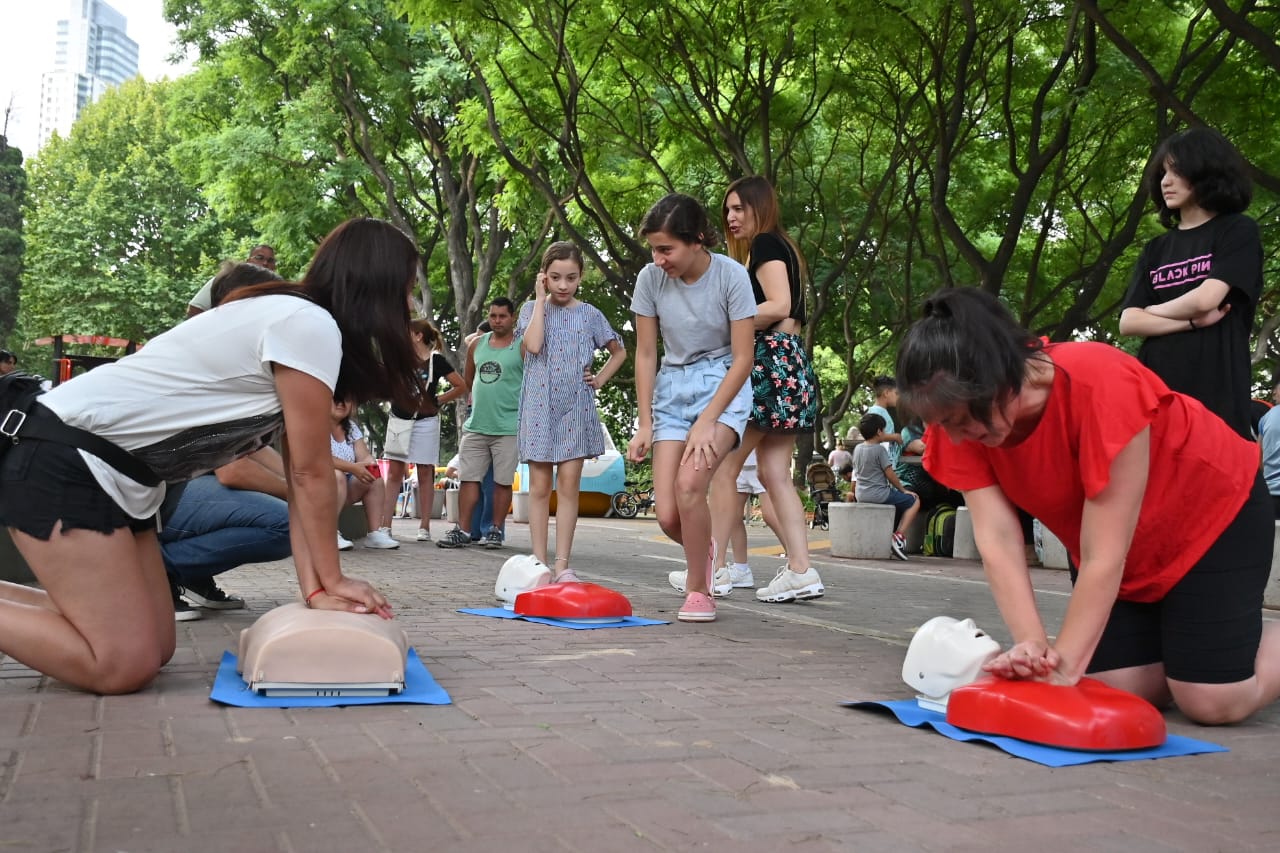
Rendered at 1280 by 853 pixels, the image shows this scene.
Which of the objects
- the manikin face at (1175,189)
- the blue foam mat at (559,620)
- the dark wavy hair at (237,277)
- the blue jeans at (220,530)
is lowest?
the blue foam mat at (559,620)

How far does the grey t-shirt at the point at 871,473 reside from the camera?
1240 centimetres

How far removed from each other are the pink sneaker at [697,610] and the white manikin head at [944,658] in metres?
2.02

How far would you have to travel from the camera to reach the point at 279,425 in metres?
4.13

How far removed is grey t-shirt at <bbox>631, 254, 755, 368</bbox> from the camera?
20.3ft

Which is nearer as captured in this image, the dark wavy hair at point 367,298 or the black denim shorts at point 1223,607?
the black denim shorts at point 1223,607

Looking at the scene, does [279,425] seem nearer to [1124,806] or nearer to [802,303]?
[1124,806]

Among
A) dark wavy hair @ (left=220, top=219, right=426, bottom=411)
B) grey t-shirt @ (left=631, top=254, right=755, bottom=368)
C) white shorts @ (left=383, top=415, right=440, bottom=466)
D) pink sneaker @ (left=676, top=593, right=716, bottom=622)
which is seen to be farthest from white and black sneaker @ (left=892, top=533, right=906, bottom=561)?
dark wavy hair @ (left=220, top=219, right=426, bottom=411)

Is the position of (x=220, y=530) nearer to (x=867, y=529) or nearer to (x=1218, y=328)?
(x=1218, y=328)

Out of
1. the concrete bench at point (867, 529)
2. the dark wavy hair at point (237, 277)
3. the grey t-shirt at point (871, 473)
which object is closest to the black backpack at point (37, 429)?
the dark wavy hair at point (237, 277)

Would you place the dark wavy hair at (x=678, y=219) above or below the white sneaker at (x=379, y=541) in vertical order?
above

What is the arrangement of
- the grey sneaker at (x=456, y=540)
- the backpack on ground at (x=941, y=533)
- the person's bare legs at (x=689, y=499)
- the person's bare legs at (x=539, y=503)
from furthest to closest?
1. the backpack on ground at (x=941, y=533)
2. the grey sneaker at (x=456, y=540)
3. the person's bare legs at (x=539, y=503)
4. the person's bare legs at (x=689, y=499)

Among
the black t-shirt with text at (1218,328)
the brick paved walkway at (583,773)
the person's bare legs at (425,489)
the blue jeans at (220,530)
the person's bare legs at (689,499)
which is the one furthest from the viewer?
the person's bare legs at (425,489)

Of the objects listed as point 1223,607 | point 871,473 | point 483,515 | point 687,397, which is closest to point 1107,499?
point 1223,607

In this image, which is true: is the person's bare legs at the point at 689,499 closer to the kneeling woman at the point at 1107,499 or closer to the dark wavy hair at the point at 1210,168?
the kneeling woman at the point at 1107,499
